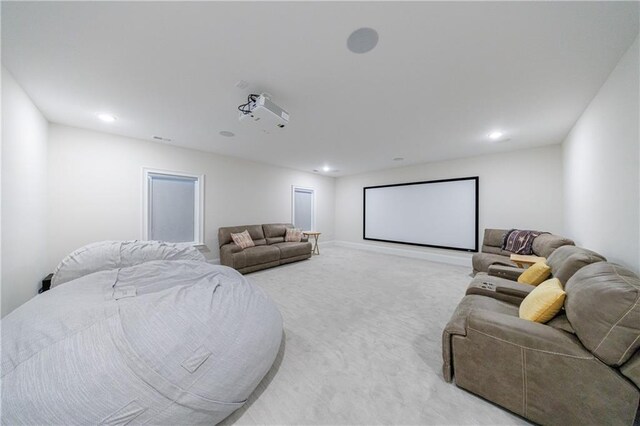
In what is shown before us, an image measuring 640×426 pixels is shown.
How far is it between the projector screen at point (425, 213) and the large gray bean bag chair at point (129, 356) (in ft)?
16.7

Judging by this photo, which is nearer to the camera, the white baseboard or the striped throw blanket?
the striped throw blanket

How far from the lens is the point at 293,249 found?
16.7 ft

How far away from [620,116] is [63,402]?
4180mm

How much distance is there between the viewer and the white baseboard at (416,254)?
4.95m

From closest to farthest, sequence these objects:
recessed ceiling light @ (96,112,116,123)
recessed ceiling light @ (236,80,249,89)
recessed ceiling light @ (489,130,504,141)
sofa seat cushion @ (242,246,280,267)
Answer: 1. recessed ceiling light @ (236,80,249,89)
2. recessed ceiling light @ (96,112,116,123)
3. recessed ceiling light @ (489,130,504,141)
4. sofa seat cushion @ (242,246,280,267)

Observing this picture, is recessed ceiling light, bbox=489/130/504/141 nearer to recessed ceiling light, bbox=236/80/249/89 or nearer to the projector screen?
the projector screen

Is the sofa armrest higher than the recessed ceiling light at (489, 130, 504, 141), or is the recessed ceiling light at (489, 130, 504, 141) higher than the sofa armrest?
the recessed ceiling light at (489, 130, 504, 141)

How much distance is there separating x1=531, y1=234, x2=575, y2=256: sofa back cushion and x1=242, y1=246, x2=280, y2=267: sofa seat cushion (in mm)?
4601

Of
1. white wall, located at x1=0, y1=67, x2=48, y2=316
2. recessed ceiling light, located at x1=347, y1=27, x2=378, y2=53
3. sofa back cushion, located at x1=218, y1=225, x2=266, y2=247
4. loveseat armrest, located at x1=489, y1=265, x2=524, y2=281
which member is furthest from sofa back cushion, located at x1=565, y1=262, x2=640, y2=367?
sofa back cushion, located at x1=218, y1=225, x2=266, y2=247

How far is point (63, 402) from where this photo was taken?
0.91 meters

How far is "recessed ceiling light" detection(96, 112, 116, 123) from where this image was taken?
2.83 meters

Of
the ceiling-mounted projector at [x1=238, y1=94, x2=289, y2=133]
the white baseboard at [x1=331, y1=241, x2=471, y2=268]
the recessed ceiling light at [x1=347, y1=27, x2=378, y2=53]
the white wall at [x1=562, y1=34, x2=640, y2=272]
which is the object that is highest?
the recessed ceiling light at [x1=347, y1=27, x2=378, y2=53]

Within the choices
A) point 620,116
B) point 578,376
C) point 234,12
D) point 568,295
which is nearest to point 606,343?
point 578,376

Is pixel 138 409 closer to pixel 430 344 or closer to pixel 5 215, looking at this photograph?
pixel 430 344
